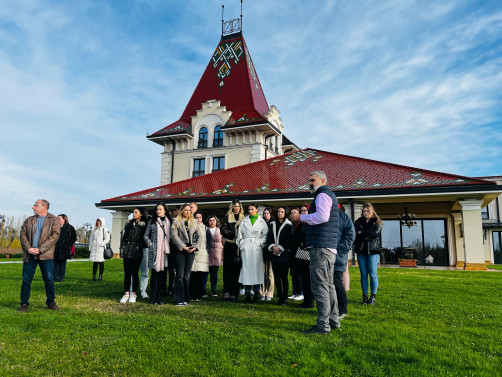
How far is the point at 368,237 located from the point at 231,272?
112 inches

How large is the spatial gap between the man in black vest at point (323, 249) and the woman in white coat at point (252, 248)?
91.9 inches

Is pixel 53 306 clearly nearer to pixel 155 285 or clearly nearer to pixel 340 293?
pixel 155 285

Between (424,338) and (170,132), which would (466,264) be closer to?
(424,338)

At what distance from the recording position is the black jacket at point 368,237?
696cm

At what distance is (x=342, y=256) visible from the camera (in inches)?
238

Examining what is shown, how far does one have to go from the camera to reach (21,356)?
3805mm

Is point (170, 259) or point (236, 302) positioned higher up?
point (170, 259)

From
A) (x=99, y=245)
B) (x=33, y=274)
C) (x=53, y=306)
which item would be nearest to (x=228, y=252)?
(x=53, y=306)

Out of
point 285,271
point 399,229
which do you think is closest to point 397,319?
point 285,271

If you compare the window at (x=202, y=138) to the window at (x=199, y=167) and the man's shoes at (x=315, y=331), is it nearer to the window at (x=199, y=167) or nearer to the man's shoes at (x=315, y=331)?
the window at (x=199, y=167)

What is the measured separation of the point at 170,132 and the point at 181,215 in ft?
80.8

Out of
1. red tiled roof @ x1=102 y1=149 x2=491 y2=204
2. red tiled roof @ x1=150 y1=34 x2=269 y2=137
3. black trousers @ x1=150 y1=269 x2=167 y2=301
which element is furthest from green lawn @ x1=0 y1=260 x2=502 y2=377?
red tiled roof @ x1=150 y1=34 x2=269 y2=137

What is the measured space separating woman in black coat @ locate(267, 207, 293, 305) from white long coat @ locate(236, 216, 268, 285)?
0.18 m

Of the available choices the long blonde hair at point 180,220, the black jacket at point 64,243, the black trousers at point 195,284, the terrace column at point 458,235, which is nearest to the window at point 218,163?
the terrace column at point 458,235
